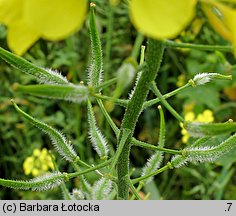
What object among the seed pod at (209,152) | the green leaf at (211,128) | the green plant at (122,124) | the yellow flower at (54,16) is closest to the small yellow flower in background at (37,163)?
the green plant at (122,124)

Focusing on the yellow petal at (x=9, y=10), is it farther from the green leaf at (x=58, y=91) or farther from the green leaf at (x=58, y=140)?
the green leaf at (x=58, y=140)

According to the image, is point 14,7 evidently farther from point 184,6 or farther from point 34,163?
point 34,163

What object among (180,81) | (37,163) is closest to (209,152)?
(37,163)

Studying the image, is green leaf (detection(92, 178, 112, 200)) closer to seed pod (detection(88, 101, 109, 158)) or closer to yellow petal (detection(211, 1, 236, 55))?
seed pod (detection(88, 101, 109, 158))

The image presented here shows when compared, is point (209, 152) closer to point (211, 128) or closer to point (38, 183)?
point (211, 128)

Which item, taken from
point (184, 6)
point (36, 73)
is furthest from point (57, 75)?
point (184, 6)

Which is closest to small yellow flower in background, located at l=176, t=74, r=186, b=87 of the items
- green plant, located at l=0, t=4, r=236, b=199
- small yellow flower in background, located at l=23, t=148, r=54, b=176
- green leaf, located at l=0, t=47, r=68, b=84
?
small yellow flower in background, located at l=23, t=148, r=54, b=176
